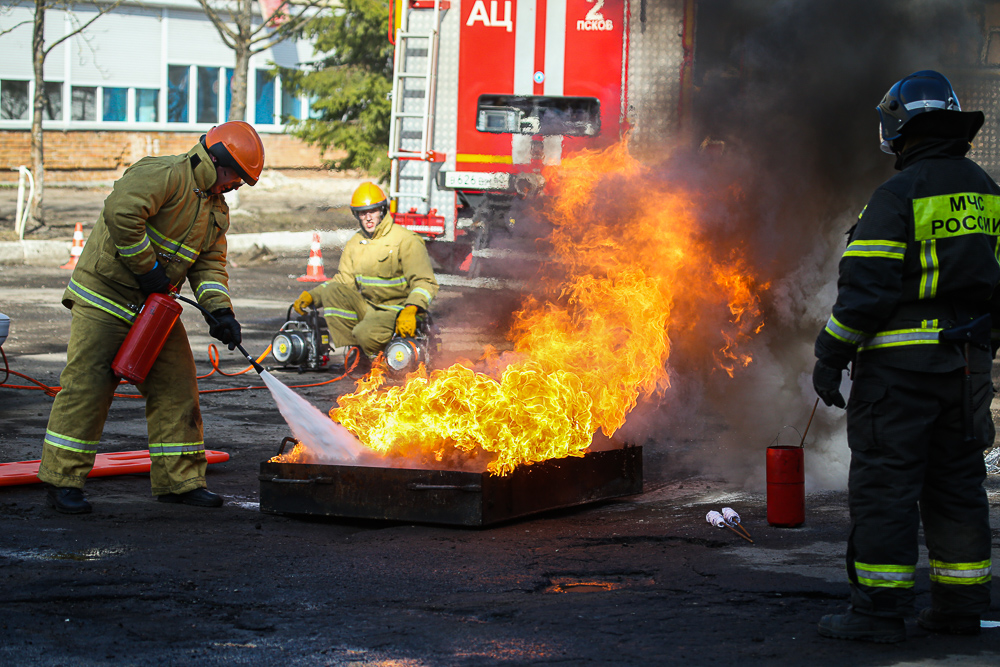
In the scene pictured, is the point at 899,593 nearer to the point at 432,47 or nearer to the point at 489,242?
the point at 489,242

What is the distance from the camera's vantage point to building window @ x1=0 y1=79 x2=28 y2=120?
26.4 m

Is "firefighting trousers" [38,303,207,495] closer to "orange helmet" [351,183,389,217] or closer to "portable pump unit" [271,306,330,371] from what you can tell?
"orange helmet" [351,183,389,217]

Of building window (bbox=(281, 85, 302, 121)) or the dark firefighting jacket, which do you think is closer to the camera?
the dark firefighting jacket

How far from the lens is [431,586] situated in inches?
163

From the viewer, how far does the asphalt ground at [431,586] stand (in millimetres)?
3441

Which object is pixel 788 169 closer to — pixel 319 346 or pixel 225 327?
pixel 225 327

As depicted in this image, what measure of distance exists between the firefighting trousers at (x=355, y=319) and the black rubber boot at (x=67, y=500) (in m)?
4.03

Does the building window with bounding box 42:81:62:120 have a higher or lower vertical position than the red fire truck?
higher

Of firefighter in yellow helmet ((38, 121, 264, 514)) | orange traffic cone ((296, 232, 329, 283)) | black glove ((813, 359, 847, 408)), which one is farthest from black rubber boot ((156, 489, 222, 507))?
orange traffic cone ((296, 232, 329, 283))

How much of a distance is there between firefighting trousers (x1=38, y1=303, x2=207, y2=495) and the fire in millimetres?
795

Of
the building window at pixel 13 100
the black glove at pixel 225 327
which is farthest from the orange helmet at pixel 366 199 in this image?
the building window at pixel 13 100

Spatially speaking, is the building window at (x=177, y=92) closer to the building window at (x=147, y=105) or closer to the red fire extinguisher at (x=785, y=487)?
the building window at (x=147, y=105)

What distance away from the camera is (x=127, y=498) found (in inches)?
220

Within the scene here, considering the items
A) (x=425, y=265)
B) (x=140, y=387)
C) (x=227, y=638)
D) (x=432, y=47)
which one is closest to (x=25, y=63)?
(x=432, y=47)
